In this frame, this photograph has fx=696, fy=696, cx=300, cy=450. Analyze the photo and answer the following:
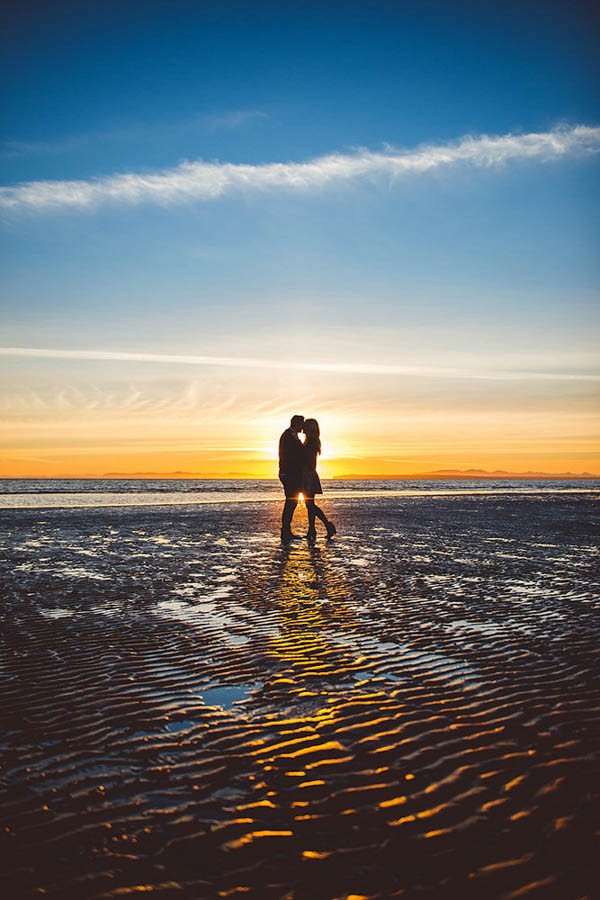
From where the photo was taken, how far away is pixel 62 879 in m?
2.90

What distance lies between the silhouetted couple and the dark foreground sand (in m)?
6.73

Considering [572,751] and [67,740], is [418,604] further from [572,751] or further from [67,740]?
[67,740]

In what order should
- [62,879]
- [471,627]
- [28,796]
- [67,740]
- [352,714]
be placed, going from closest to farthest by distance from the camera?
1. [62,879]
2. [28,796]
3. [67,740]
4. [352,714]
5. [471,627]

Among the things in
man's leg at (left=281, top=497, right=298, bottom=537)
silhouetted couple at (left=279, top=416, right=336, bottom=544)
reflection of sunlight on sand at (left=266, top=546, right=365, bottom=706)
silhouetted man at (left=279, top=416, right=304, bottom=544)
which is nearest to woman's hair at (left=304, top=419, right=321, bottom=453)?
silhouetted couple at (left=279, top=416, right=336, bottom=544)

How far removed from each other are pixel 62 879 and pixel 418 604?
254 inches

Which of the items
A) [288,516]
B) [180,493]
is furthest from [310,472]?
[180,493]

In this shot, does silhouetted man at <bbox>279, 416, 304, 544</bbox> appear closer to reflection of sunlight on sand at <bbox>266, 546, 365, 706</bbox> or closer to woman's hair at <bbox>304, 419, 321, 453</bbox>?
woman's hair at <bbox>304, 419, 321, 453</bbox>

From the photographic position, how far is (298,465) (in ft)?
55.9

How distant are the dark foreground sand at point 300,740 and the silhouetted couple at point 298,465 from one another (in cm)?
673

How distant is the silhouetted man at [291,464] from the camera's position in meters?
16.8

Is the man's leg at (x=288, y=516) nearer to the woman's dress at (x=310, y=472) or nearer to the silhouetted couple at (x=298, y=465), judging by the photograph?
the silhouetted couple at (x=298, y=465)

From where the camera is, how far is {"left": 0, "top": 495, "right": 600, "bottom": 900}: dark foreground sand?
9.82 feet

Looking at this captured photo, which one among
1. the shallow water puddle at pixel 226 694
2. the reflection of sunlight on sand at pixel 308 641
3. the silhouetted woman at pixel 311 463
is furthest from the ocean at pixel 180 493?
the shallow water puddle at pixel 226 694

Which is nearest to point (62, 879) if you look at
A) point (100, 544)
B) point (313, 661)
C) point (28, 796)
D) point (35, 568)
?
point (28, 796)
